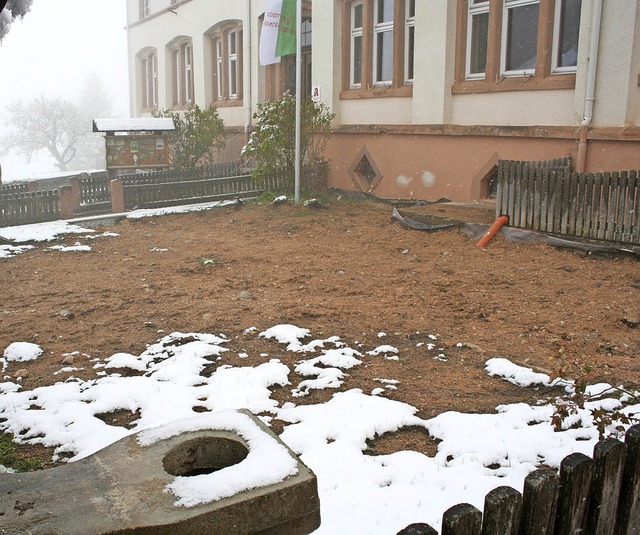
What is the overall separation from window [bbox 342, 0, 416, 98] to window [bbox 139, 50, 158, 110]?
46.9 ft

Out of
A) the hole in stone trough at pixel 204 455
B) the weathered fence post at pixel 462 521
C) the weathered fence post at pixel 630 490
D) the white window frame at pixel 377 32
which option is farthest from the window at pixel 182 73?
the weathered fence post at pixel 462 521

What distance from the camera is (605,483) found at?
2.31m

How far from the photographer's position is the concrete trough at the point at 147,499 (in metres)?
2.29

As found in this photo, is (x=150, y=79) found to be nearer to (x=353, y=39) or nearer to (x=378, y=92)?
(x=353, y=39)

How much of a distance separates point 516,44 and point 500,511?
1131 centimetres

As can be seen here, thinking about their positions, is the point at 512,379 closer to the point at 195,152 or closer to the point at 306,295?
the point at 306,295

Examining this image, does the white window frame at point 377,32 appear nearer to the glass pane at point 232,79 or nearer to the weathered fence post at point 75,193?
the weathered fence post at point 75,193

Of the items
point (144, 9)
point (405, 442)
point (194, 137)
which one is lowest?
point (405, 442)

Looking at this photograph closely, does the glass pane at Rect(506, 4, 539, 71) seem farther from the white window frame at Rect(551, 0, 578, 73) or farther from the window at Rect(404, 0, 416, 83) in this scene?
the window at Rect(404, 0, 416, 83)

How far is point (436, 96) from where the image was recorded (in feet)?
42.3

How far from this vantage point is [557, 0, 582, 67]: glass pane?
10836 millimetres

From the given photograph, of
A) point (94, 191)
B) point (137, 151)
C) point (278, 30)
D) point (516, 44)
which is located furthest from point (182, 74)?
point (516, 44)

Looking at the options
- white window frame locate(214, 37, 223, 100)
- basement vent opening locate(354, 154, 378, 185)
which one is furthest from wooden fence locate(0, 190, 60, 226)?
white window frame locate(214, 37, 223, 100)

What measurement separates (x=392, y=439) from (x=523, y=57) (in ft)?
31.9
